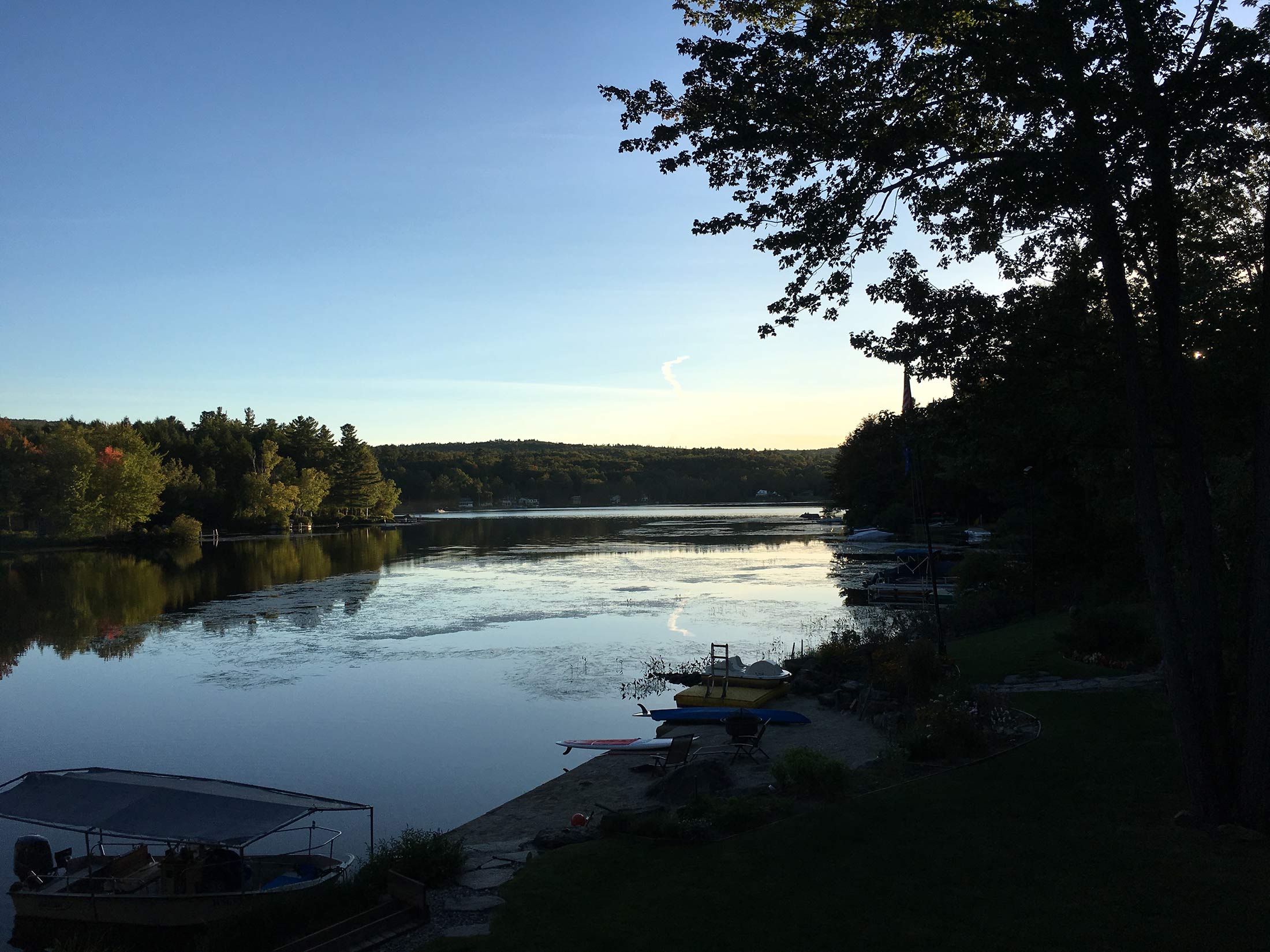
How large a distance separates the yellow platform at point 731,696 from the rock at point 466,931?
1213 cm

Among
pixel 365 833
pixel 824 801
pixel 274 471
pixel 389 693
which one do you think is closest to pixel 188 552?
pixel 274 471

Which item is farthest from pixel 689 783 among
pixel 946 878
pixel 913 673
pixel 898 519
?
pixel 898 519

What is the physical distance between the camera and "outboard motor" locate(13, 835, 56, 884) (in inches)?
439

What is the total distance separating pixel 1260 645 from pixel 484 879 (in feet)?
27.8

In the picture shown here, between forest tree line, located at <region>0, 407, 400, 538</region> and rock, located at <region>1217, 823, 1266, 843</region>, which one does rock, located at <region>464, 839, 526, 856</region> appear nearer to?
rock, located at <region>1217, 823, 1266, 843</region>

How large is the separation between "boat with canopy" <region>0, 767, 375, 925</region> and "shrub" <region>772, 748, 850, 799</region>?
18.3 feet

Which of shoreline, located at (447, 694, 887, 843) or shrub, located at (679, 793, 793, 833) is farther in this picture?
shoreline, located at (447, 694, 887, 843)

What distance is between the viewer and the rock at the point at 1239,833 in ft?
28.8

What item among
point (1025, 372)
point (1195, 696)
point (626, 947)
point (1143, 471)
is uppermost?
point (1025, 372)

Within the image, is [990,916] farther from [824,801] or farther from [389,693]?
[389,693]

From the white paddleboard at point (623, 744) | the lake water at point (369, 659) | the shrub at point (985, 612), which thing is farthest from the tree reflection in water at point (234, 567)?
the shrub at point (985, 612)

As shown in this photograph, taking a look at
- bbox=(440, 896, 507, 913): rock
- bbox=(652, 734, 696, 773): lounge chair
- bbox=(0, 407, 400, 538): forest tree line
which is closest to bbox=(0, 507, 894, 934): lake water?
bbox=(652, 734, 696, 773): lounge chair

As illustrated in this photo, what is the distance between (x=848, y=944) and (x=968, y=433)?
627 centimetres

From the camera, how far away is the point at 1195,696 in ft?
30.8
